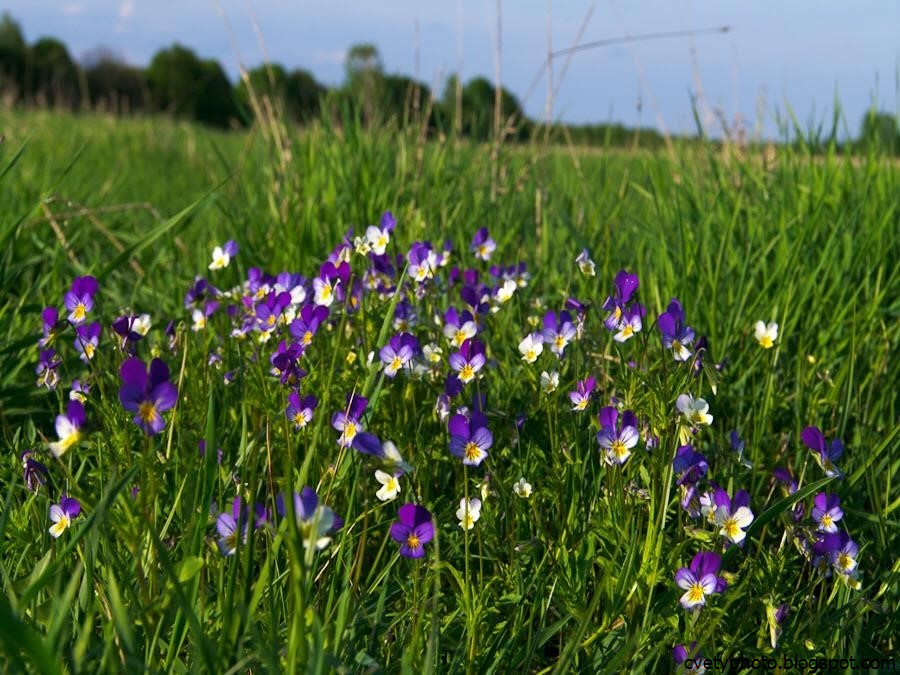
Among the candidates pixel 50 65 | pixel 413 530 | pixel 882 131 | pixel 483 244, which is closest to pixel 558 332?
pixel 413 530

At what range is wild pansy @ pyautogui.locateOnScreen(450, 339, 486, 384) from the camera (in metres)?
1.70

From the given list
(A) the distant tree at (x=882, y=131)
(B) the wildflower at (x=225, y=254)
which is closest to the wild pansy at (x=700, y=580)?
(B) the wildflower at (x=225, y=254)

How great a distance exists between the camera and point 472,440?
152 centimetres

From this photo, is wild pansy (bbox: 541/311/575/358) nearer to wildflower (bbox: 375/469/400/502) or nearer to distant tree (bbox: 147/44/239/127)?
wildflower (bbox: 375/469/400/502)

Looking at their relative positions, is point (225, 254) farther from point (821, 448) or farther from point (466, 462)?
point (821, 448)

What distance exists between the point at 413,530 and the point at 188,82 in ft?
148

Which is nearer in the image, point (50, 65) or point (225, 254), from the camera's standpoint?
point (225, 254)

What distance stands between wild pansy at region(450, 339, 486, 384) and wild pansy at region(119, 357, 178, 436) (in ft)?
2.19

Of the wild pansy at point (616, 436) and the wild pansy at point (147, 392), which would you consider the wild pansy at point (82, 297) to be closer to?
the wild pansy at point (147, 392)

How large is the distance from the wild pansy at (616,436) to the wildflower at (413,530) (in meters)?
0.33

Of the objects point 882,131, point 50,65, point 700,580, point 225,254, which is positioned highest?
point 50,65

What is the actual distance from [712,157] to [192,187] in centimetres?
525

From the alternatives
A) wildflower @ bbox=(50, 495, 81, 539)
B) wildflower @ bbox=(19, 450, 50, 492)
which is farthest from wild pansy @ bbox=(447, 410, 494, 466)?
wildflower @ bbox=(19, 450, 50, 492)

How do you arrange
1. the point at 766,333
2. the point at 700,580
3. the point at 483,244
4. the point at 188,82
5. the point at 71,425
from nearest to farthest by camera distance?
the point at 71,425, the point at 700,580, the point at 766,333, the point at 483,244, the point at 188,82
